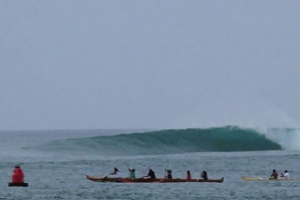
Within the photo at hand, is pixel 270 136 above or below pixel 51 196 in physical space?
above

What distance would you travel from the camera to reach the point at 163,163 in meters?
61.3

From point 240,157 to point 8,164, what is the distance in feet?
53.9

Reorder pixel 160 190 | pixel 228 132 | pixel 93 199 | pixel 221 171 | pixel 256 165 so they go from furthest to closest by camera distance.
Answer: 1. pixel 228 132
2. pixel 256 165
3. pixel 221 171
4. pixel 160 190
5. pixel 93 199

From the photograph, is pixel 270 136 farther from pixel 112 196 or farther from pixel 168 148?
pixel 112 196

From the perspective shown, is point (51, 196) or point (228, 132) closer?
point (51, 196)

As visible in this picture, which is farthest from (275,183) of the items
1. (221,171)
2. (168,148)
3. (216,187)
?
(168,148)

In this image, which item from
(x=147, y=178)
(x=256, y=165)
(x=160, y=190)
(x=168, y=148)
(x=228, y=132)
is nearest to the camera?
(x=160, y=190)

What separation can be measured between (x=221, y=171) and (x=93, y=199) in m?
17.0

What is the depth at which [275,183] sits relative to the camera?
152ft

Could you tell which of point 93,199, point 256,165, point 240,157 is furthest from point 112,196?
point 240,157

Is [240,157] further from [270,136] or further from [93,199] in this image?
[93,199]

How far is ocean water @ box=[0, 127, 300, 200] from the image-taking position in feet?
135

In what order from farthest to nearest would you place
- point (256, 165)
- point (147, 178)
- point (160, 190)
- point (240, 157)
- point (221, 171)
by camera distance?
point (240, 157)
point (256, 165)
point (221, 171)
point (147, 178)
point (160, 190)

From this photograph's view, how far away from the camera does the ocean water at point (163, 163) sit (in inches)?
1617
